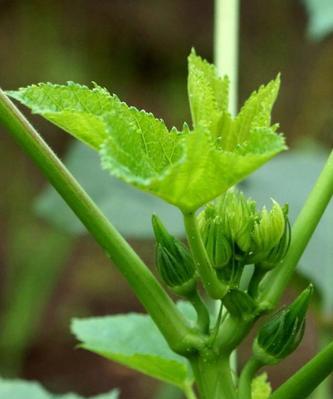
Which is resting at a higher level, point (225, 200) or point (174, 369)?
point (225, 200)

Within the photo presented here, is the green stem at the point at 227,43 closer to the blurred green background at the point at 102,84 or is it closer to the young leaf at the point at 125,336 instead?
the young leaf at the point at 125,336

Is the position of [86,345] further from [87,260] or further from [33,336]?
[87,260]

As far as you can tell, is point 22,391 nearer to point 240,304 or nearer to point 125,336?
point 125,336

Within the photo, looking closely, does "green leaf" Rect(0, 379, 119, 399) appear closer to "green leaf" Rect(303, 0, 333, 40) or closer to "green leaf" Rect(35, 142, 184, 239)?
"green leaf" Rect(35, 142, 184, 239)

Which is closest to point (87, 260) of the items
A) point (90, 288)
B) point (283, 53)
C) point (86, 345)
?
point (90, 288)

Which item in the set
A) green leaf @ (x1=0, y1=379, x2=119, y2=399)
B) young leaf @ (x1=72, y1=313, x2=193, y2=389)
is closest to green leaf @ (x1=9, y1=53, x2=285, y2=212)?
young leaf @ (x1=72, y1=313, x2=193, y2=389)
